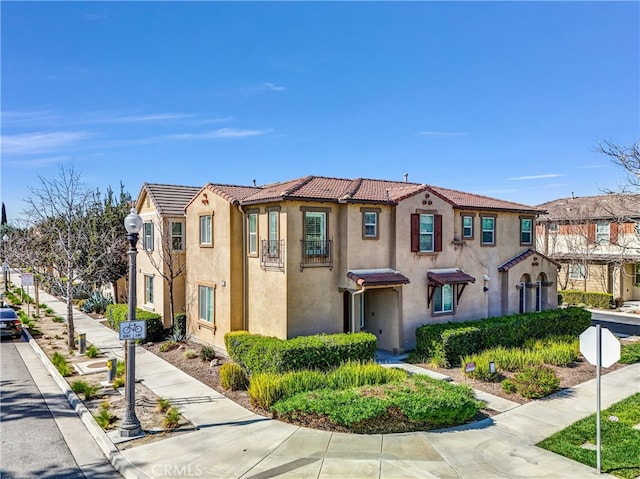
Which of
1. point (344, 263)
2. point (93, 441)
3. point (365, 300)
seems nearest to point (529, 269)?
point (365, 300)

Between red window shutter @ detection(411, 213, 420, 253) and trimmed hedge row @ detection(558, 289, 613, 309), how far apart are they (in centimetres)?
1982

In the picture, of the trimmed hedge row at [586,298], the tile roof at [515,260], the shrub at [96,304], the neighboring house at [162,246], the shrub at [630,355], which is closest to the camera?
the shrub at [630,355]

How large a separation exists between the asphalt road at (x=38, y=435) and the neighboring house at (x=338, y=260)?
21.3 ft

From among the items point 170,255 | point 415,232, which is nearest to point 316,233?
point 415,232

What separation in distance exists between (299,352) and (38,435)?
6.69 meters

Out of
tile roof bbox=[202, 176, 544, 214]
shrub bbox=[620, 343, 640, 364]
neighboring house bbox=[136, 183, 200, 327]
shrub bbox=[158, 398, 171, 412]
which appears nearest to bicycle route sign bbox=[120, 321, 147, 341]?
shrub bbox=[158, 398, 171, 412]

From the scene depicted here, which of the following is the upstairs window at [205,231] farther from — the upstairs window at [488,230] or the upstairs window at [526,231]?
the upstairs window at [526,231]

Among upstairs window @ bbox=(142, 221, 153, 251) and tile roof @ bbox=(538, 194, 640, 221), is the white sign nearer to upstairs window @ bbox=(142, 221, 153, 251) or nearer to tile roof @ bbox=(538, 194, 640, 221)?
upstairs window @ bbox=(142, 221, 153, 251)

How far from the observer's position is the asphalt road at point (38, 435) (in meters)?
8.43

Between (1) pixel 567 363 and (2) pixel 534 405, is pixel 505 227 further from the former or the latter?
(2) pixel 534 405

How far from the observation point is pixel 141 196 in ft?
77.8

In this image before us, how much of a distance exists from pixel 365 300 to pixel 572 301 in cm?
2164

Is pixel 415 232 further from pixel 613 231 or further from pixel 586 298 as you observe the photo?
pixel 613 231

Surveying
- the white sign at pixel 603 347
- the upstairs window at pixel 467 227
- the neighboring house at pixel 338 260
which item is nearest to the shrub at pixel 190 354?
the neighboring house at pixel 338 260
